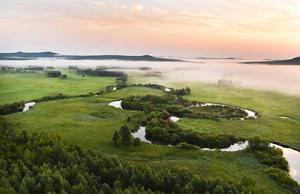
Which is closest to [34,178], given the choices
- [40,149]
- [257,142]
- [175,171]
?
[40,149]

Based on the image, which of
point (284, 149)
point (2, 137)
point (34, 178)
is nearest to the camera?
point (34, 178)

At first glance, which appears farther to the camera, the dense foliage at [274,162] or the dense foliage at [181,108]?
the dense foliage at [181,108]

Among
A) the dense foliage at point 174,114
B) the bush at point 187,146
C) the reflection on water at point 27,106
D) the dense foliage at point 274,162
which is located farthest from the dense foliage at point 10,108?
the dense foliage at point 274,162

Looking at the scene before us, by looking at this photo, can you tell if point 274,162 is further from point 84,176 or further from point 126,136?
point 84,176

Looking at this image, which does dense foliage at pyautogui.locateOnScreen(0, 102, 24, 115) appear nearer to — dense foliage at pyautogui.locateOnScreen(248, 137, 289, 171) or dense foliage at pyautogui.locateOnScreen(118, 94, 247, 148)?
dense foliage at pyautogui.locateOnScreen(118, 94, 247, 148)

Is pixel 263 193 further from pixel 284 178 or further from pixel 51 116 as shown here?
pixel 51 116

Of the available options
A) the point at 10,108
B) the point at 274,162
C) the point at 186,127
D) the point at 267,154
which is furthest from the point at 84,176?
the point at 10,108

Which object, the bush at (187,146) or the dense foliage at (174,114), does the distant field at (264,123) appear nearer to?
the dense foliage at (174,114)
